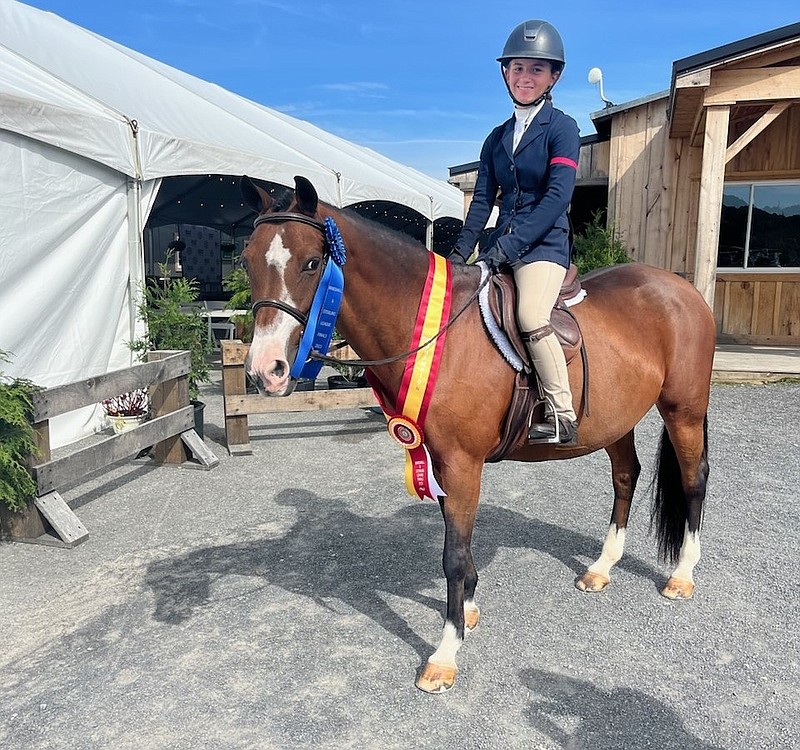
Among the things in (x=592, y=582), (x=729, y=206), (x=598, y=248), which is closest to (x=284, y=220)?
(x=592, y=582)

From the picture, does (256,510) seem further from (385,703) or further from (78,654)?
(385,703)

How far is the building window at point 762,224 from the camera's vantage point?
33.8 ft

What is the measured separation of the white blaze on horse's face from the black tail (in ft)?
7.77

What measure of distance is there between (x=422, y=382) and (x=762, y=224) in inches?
402

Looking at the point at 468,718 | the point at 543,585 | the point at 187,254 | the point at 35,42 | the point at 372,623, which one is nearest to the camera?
the point at 468,718

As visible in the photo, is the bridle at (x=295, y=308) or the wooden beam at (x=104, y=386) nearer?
the bridle at (x=295, y=308)

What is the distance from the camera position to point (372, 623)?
9.81 feet

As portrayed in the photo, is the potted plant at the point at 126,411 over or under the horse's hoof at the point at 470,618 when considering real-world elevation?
over

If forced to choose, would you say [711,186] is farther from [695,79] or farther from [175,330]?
[175,330]

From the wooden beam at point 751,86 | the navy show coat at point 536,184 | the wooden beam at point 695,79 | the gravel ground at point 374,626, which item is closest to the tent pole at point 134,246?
the gravel ground at point 374,626

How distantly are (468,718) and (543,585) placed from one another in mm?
1155

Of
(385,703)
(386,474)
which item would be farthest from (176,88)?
(385,703)

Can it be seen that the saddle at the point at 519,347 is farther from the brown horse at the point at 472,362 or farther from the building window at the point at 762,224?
the building window at the point at 762,224

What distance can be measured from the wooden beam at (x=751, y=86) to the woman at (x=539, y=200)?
20.5 ft
